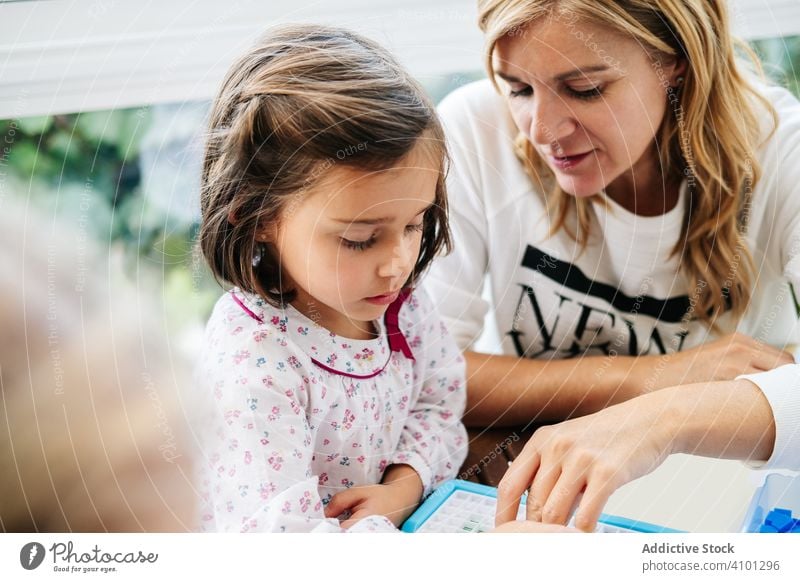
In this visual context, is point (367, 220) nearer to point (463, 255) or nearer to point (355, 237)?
point (355, 237)

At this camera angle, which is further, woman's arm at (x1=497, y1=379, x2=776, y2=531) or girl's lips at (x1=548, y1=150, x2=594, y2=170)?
girl's lips at (x1=548, y1=150, x2=594, y2=170)

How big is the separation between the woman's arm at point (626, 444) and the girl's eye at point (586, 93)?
0.21m

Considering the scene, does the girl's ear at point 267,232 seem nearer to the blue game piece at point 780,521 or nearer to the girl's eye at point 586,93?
the girl's eye at point 586,93

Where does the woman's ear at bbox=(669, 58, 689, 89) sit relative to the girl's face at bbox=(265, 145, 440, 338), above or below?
above

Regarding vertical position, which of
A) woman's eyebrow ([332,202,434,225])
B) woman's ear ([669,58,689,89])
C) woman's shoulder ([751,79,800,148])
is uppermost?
woman's ear ([669,58,689,89])

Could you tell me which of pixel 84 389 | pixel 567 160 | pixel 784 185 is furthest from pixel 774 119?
pixel 84 389

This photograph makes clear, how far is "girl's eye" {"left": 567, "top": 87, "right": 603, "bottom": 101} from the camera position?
0.53 meters

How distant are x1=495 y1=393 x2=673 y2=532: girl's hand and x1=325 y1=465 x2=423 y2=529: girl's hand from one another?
0.07 metres

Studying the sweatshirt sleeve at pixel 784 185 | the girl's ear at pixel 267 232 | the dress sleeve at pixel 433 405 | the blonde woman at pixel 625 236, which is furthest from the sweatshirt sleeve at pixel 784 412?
the girl's ear at pixel 267 232

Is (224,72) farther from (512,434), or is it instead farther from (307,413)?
(512,434)

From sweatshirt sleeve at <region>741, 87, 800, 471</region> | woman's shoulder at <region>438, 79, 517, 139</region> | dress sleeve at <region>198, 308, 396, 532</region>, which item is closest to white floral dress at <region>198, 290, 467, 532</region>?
dress sleeve at <region>198, 308, 396, 532</region>

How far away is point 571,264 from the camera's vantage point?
0.63 m

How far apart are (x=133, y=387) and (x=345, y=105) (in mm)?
236

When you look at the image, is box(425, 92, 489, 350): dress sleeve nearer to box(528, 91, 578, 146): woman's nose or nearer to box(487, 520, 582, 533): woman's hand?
box(528, 91, 578, 146): woman's nose
